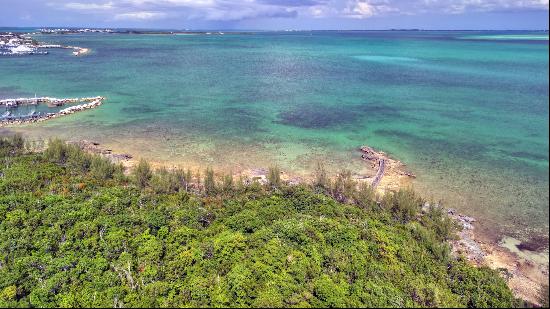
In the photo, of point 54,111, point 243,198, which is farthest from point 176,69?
point 243,198

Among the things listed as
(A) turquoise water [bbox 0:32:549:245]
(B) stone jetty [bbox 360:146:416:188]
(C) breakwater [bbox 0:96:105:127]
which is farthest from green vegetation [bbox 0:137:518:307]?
(C) breakwater [bbox 0:96:105:127]

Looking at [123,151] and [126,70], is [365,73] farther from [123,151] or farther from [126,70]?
[123,151]

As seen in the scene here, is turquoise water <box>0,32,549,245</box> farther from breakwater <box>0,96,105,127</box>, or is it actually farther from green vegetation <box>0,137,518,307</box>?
green vegetation <box>0,137,518,307</box>

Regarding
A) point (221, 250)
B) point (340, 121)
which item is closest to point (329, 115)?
point (340, 121)

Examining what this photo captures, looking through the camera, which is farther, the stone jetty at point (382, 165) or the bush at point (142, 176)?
the stone jetty at point (382, 165)

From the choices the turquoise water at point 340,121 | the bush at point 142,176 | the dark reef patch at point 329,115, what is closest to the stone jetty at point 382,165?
the turquoise water at point 340,121

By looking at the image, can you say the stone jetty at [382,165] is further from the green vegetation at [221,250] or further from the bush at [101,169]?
the bush at [101,169]
